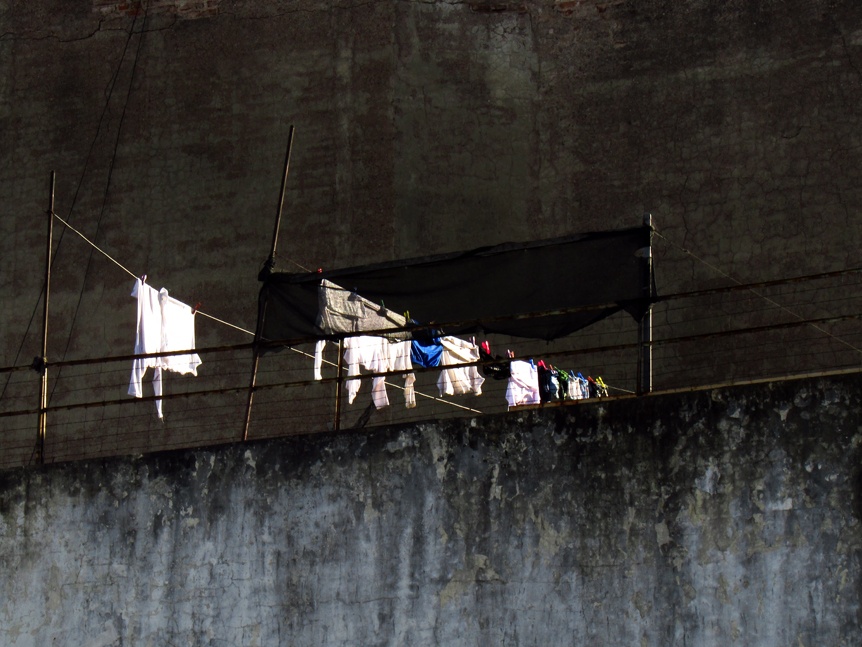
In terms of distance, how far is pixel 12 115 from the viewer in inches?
631

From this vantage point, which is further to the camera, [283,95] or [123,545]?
[283,95]

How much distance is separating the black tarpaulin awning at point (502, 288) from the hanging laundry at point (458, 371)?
186 centimetres

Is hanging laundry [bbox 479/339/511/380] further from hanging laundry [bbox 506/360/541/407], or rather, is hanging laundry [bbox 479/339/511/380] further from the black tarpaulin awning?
the black tarpaulin awning

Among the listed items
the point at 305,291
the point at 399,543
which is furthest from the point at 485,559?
the point at 305,291

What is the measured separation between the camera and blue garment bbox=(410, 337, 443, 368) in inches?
461

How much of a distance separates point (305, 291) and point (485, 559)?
2.77 m

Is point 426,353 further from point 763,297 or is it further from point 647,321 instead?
point 763,297

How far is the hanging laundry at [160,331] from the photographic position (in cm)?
1175

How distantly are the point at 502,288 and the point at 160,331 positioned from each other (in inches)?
143

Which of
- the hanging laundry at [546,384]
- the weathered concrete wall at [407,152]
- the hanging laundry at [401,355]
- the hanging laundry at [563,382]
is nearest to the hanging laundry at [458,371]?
the hanging laundry at [401,355]

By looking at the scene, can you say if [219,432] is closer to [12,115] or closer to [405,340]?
[405,340]

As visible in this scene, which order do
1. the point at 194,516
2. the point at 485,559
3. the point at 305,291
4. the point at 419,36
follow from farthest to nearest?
the point at 419,36 → the point at 305,291 → the point at 194,516 → the point at 485,559

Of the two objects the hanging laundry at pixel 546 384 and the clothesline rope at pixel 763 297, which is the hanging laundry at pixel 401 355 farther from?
the clothesline rope at pixel 763 297

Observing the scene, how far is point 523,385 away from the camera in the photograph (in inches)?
504
